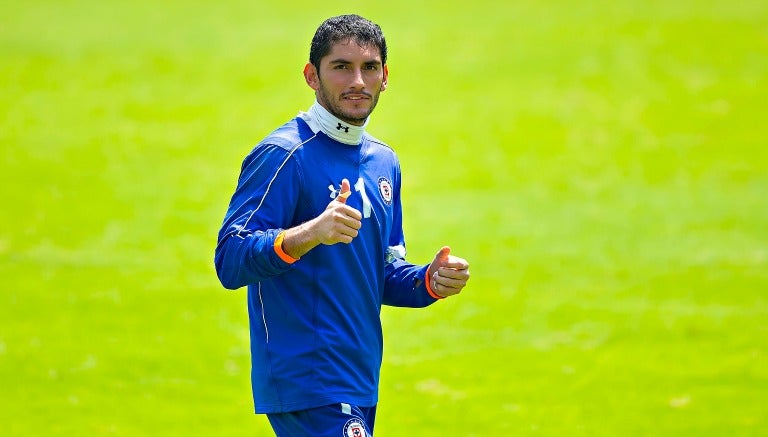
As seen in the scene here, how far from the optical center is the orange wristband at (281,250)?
4809mm

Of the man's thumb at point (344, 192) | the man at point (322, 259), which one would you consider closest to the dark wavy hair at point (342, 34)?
the man at point (322, 259)

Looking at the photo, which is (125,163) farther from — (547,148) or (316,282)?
(316,282)

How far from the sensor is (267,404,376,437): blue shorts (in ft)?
16.9

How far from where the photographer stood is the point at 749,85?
22.1 m

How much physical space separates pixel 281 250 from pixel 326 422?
0.77 metres

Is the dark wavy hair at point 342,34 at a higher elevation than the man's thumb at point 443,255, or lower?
higher

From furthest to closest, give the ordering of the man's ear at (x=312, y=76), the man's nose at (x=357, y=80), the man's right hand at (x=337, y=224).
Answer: the man's ear at (x=312, y=76), the man's nose at (x=357, y=80), the man's right hand at (x=337, y=224)

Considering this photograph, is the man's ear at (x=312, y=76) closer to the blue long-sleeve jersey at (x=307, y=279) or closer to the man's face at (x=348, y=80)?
the man's face at (x=348, y=80)

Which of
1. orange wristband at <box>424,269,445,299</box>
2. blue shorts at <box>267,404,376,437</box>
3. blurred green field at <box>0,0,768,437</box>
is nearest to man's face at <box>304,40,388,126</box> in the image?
orange wristband at <box>424,269,445,299</box>

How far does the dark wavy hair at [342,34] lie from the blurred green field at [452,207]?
554 cm

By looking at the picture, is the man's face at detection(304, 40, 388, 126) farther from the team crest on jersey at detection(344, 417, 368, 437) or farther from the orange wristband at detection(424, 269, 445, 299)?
the team crest on jersey at detection(344, 417, 368, 437)

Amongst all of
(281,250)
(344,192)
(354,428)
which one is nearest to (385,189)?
(344,192)

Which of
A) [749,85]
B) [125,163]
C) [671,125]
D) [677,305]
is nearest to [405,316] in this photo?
[677,305]

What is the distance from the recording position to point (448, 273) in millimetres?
5426
